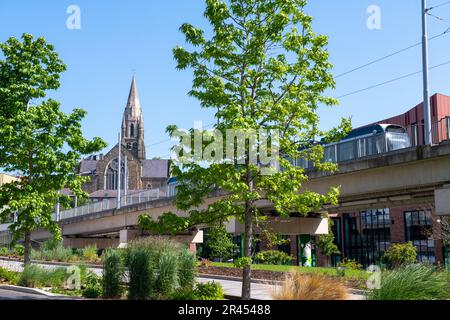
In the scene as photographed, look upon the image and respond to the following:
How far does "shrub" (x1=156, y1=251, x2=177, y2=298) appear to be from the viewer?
18.1 meters

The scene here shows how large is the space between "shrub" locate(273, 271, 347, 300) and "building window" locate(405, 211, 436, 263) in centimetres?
5401

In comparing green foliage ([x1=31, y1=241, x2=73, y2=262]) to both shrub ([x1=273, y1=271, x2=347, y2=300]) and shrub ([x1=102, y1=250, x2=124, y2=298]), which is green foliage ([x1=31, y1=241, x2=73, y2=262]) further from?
shrub ([x1=273, y1=271, x2=347, y2=300])

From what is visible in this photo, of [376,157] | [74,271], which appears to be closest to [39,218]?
[74,271]

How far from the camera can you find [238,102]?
671 inches

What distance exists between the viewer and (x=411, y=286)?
1405 cm

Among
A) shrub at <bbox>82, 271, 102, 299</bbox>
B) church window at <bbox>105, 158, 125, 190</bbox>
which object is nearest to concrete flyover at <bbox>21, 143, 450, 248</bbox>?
shrub at <bbox>82, 271, 102, 299</bbox>

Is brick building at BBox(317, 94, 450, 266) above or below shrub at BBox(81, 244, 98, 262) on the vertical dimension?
above

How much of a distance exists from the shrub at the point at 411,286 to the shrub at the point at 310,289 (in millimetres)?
883

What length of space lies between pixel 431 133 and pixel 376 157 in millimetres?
2508

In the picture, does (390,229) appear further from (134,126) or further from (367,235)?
(134,126)

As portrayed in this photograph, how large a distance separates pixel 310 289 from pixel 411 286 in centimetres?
245

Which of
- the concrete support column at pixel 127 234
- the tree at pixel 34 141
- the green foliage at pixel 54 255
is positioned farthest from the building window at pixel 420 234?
the tree at pixel 34 141
